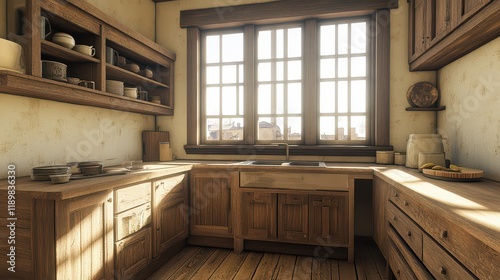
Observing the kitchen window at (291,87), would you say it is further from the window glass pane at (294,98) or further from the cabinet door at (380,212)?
the cabinet door at (380,212)

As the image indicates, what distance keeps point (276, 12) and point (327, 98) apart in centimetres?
116

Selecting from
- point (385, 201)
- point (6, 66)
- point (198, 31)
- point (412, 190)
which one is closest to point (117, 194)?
point (6, 66)

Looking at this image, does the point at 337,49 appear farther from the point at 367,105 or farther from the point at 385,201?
the point at 385,201

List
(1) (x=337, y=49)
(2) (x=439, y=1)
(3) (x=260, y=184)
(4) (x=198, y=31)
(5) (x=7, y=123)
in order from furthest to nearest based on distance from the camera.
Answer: (4) (x=198, y=31)
(1) (x=337, y=49)
(3) (x=260, y=184)
(2) (x=439, y=1)
(5) (x=7, y=123)

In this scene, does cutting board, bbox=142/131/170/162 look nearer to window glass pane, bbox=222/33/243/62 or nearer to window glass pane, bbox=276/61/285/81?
window glass pane, bbox=222/33/243/62

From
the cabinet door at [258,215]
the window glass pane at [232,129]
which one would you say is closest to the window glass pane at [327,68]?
the window glass pane at [232,129]

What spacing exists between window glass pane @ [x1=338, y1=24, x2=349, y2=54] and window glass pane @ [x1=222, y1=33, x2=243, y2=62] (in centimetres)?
119

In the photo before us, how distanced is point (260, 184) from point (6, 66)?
81.3 inches

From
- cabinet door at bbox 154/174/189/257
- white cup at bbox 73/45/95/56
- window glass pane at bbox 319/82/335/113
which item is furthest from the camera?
window glass pane at bbox 319/82/335/113

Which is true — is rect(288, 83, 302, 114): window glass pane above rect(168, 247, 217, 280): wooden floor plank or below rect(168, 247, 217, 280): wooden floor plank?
above

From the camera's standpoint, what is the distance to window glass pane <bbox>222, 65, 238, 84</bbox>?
352 cm

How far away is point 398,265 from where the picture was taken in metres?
1.85

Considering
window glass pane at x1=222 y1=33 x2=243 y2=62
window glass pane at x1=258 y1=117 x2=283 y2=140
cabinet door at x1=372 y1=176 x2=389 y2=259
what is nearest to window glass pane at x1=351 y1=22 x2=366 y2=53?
window glass pane at x1=258 y1=117 x2=283 y2=140

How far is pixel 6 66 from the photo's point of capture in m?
1.64
